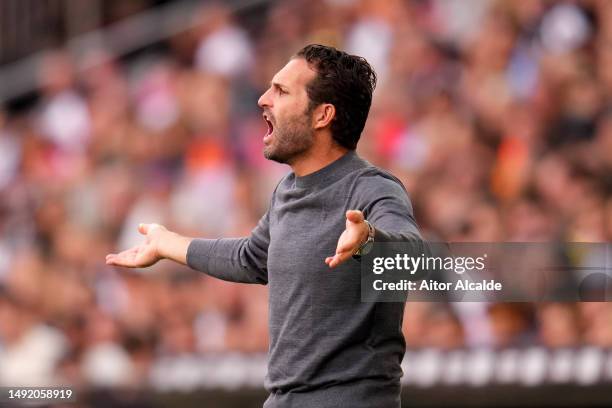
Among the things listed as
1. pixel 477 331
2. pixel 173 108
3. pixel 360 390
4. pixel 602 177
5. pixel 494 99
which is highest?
pixel 173 108

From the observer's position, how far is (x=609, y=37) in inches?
334

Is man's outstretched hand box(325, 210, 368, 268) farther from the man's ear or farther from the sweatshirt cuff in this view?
the sweatshirt cuff

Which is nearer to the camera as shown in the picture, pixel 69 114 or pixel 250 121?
pixel 250 121

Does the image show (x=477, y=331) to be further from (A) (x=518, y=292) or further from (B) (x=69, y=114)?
(B) (x=69, y=114)

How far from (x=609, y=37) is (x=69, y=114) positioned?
446 centimetres

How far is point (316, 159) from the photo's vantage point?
412cm

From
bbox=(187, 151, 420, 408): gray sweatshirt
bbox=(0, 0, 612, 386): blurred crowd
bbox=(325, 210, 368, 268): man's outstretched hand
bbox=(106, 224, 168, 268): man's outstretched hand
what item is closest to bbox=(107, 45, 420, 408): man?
bbox=(187, 151, 420, 408): gray sweatshirt

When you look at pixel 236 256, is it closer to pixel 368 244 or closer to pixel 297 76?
pixel 297 76

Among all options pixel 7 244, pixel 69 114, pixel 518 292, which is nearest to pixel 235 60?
pixel 69 114

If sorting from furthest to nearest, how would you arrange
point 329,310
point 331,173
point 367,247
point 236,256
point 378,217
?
1. point 236,256
2. point 331,173
3. point 329,310
4. point 378,217
5. point 367,247

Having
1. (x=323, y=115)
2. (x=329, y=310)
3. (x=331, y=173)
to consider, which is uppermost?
(x=323, y=115)

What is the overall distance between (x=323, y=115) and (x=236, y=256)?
59 centimetres

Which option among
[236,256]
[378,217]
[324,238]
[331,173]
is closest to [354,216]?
[378,217]

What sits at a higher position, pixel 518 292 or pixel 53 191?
pixel 53 191
